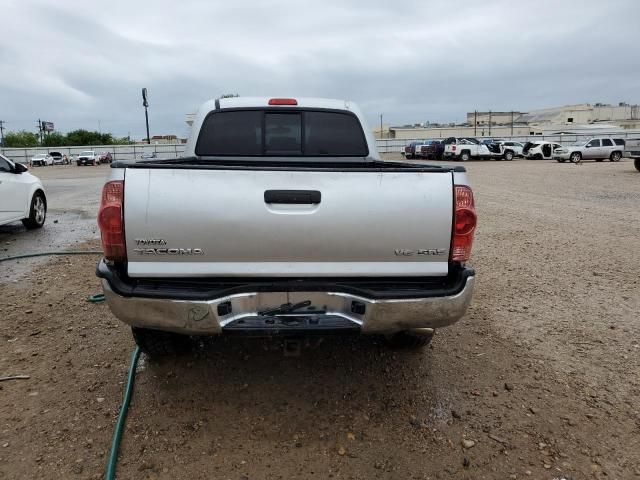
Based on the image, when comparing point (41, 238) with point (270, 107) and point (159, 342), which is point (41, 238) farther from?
point (159, 342)

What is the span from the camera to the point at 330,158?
4707 mm

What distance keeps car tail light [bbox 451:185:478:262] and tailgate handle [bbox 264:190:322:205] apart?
30.3 inches

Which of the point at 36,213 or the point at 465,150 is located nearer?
the point at 36,213

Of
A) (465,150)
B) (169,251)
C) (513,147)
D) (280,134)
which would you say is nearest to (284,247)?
(169,251)

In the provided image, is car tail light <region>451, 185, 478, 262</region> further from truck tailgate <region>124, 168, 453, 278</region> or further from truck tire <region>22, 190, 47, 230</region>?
truck tire <region>22, 190, 47, 230</region>

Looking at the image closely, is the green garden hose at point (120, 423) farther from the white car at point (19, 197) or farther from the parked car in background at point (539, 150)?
the parked car in background at point (539, 150)

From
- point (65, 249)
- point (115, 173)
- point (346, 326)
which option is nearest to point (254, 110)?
point (115, 173)

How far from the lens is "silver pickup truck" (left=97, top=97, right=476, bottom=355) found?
258cm

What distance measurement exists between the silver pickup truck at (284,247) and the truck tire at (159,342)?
578 mm

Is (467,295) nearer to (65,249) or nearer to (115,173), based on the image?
(115,173)

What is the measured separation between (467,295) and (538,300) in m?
2.67

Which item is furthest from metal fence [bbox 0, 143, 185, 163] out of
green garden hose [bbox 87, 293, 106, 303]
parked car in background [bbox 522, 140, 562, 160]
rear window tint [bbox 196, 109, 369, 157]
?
rear window tint [bbox 196, 109, 369, 157]

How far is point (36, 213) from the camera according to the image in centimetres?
916

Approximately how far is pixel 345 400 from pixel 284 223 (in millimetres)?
1326
